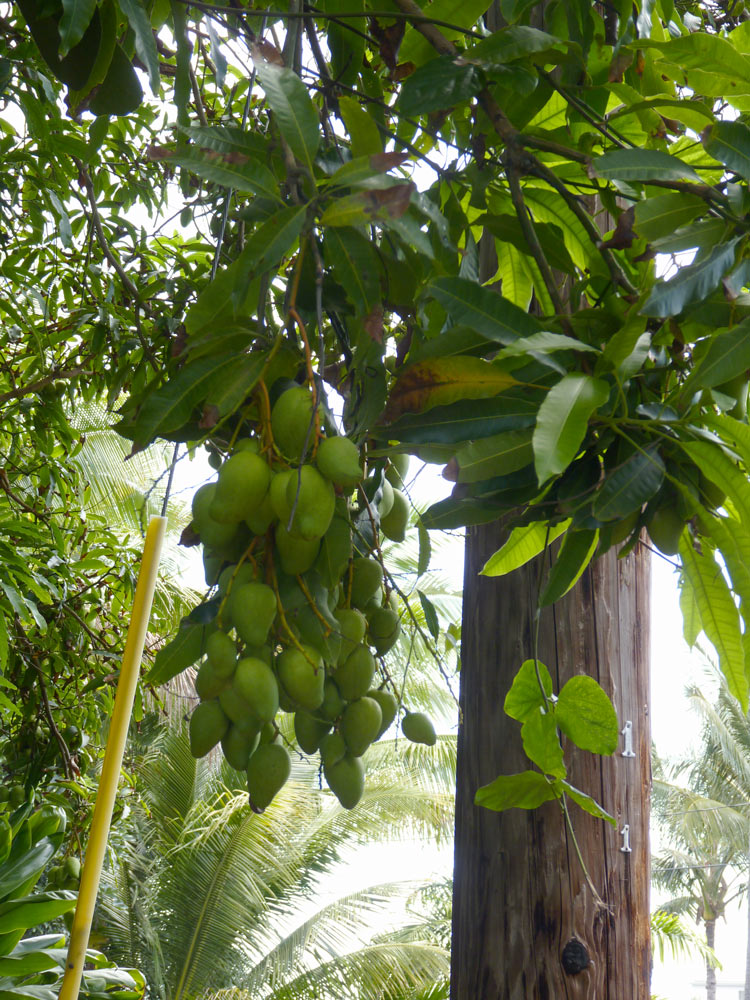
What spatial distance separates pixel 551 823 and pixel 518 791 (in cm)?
31

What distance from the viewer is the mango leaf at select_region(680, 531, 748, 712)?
2.47 feet

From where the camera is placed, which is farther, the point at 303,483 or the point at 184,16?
the point at 184,16

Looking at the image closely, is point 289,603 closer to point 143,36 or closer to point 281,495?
point 281,495

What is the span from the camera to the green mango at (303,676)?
62 cm

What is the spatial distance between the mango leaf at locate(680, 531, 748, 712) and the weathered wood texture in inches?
17.7

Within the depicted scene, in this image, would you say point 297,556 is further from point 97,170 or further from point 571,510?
point 97,170

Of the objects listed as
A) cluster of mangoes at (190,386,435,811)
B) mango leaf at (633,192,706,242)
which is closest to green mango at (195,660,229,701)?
cluster of mangoes at (190,386,435,811)

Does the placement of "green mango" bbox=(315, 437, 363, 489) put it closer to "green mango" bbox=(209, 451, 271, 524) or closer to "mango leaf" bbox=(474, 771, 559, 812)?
"green mango" bbox=(209, 451, 271, 524)

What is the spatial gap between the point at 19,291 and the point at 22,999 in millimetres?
1469

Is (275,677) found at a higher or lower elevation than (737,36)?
lower

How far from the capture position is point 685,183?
0.67 metres

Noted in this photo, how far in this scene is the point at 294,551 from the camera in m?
0.61

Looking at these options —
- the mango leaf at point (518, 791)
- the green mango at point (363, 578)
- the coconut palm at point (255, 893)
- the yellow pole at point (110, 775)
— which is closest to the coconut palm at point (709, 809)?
the coconut palm at point (255, 893)

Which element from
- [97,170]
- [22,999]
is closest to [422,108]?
[22,999]
